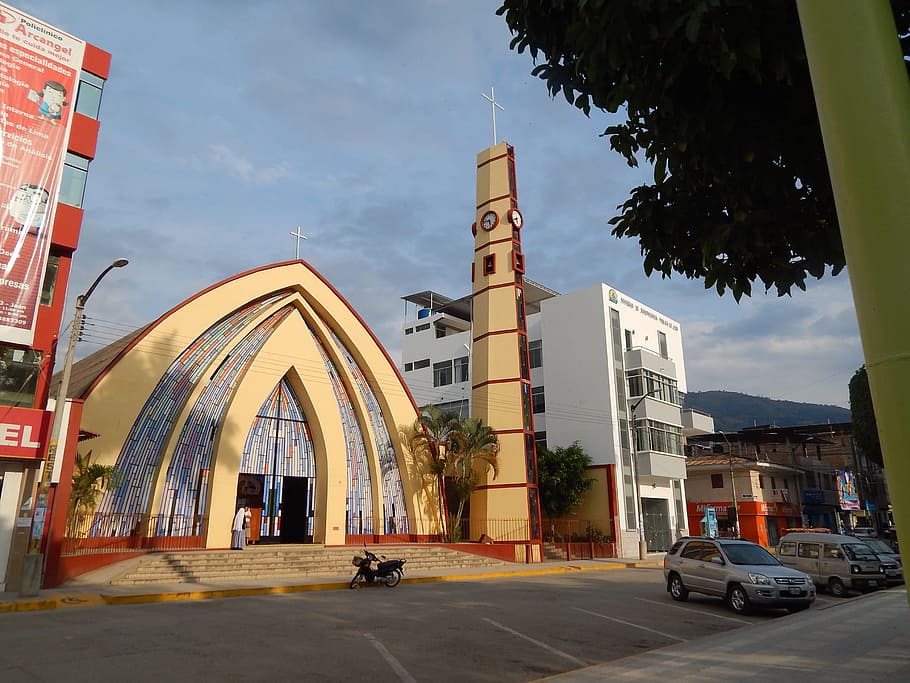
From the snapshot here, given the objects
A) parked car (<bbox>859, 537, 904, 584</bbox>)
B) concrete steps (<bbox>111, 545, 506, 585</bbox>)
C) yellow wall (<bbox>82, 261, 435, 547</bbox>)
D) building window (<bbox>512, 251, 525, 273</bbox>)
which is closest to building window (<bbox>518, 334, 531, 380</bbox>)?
building window (<bbox>512, 251, 525, 273</bbox>)

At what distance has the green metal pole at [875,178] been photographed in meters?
1.91

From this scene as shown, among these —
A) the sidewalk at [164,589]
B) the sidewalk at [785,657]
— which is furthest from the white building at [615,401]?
the sidewalk at [785,657]

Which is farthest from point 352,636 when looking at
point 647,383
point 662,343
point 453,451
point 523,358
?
point 662,343

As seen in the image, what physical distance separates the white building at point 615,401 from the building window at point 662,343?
0.08 meters

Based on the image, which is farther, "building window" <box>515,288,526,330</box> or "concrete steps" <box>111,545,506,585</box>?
"building window" <box>515,288,526,330</box>

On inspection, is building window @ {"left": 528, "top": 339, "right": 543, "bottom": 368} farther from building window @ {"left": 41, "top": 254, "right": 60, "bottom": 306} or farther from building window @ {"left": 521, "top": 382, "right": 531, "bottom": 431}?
building window @ {"left": 41, "top": 254, "right": 60, "bottom": 306}

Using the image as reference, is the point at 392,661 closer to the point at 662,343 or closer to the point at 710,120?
the point at 710,120

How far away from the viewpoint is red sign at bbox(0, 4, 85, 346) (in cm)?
1719

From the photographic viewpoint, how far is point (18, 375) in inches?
694

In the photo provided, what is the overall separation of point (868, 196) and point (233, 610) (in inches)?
589

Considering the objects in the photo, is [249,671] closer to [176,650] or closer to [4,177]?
[176,650]

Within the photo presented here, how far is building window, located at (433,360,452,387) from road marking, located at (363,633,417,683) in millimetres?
40185

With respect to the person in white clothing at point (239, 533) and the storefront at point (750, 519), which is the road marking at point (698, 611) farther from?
the storefront at point (750, 519)

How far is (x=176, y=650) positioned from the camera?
973cm
